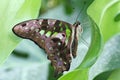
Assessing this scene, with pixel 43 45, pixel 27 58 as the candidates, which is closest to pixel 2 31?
pixel 43 45

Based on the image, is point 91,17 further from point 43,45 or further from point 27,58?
point 27,58

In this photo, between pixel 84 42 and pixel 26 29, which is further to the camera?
pixel 84 42

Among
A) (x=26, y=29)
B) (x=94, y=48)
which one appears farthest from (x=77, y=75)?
(x=26, y=29)

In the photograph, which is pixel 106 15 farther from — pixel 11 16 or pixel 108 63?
pixel 11 16

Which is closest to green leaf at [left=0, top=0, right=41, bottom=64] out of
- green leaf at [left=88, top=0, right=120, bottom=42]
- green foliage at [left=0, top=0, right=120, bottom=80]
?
green foliage at [left=0, top=0, right=120, bottom=80]

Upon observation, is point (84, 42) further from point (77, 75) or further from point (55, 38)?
point (77, 75)

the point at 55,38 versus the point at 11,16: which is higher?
the point at 11,16
